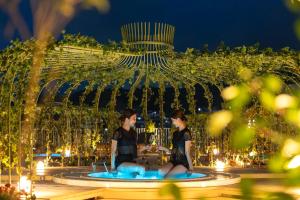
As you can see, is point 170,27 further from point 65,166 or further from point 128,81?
point 65,166

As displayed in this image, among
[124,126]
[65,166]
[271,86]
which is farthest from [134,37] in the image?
[271,86]

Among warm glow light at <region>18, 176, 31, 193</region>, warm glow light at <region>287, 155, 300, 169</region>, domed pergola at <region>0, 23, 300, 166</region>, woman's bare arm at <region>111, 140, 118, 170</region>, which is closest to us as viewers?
warm glow light at <region>287, 155, 300, 169</region>

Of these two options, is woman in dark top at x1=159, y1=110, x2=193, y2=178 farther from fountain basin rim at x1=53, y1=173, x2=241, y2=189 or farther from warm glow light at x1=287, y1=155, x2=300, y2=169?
warm glow light at x1=287, y1=155, x2=300, y2=169

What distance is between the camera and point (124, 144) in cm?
1141

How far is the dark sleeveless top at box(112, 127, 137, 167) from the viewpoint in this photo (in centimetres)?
1141

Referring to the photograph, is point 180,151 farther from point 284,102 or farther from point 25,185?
point 284,102

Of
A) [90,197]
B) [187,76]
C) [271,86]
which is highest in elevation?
[187,76]

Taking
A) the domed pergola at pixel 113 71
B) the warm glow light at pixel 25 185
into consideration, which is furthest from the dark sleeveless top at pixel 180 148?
the warm glow light at pixel 25 185

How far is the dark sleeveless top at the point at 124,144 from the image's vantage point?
11406 millimetres

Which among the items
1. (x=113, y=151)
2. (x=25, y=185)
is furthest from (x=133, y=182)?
(x=25, y=185)

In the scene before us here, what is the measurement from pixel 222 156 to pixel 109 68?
189 inches

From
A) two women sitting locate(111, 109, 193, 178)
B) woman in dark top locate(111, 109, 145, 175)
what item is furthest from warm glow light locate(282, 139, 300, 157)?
woman in dark top locate(111, 109, 145, 175)

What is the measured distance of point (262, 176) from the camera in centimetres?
1306

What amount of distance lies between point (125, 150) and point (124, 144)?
0.14 meters
